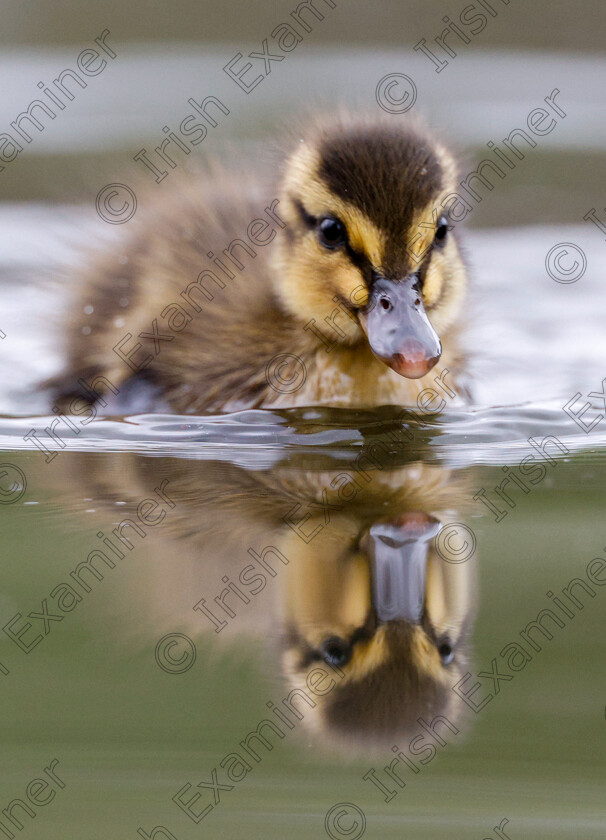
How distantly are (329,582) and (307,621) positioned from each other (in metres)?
0.09

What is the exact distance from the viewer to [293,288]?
2.43m

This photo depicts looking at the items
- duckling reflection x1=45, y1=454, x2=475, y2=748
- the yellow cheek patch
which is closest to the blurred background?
the yellow cheek patch

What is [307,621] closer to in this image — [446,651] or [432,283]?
[446,651]

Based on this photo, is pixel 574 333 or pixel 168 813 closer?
pixel 168 813

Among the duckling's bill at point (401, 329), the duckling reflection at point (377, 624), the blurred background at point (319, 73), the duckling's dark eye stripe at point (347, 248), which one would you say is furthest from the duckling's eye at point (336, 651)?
the blurred background at point (319, 73)

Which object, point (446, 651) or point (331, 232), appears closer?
point (446, 651)

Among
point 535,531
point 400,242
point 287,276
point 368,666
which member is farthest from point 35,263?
point 368,666

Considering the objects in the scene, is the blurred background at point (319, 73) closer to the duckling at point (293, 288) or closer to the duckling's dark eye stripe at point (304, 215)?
the duckling at point (293, 288)

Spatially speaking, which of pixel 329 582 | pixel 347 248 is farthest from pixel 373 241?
pixel 329 582

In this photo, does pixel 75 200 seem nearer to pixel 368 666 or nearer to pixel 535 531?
pixel 535 531

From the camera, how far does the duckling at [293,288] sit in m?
2.18

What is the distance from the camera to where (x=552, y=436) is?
7.39ft

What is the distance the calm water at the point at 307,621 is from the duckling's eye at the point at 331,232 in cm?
30

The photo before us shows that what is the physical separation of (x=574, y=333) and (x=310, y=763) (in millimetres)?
2194
